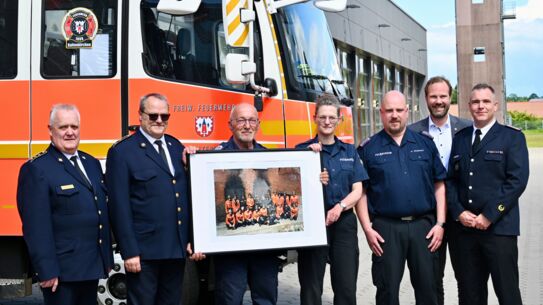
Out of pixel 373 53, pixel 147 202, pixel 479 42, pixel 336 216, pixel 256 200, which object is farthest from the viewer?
pixel 479 42

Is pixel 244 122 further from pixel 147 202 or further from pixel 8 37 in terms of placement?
pixel 8 37

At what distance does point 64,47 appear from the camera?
20.9ft

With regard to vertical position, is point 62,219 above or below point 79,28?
below

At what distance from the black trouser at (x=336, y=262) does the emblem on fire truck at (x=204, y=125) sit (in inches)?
49.9

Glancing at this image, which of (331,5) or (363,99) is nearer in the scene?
(331,5)

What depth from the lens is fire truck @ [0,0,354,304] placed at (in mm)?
6254

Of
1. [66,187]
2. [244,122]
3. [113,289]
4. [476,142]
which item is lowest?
[113,289]

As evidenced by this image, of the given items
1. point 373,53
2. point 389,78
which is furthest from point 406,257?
point 389,78

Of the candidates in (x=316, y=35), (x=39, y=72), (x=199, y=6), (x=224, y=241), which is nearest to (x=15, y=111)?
(x=39, y=72)

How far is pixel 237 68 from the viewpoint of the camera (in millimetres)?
6395

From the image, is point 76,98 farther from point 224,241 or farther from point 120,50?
point 224,241

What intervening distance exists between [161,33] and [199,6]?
1.23 feet

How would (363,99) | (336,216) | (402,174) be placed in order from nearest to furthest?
(336,216), (402,174), (363,99)

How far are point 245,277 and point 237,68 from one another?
5.60ft
